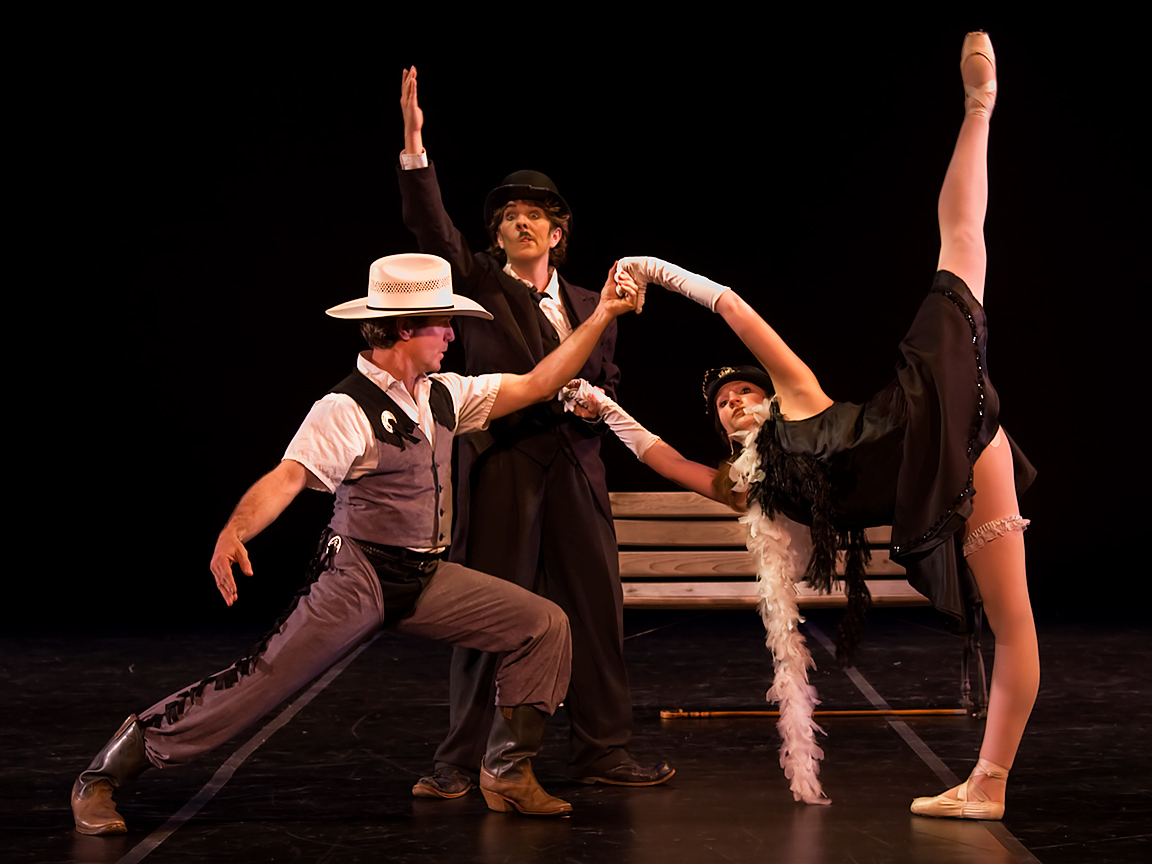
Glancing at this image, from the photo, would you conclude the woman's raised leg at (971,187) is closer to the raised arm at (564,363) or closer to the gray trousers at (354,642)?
the raised arm at (564,363)

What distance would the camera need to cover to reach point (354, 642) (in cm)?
251

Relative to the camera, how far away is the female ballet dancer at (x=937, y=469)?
7.86ft

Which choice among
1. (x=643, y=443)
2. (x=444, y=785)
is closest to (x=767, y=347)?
(x=643, y=443)

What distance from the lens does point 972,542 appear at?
249 centimetres

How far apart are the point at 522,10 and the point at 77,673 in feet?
12.4

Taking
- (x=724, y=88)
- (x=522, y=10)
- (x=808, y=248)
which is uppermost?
(x=522, y=10)

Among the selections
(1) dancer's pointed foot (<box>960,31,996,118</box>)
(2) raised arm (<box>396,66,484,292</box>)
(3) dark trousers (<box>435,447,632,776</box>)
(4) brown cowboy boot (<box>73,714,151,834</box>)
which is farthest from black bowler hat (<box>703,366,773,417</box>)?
(4) brown cowboy boot (<box>73,714,151,834</box>)

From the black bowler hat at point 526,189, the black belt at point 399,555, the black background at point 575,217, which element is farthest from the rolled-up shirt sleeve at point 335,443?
the black background at point 575,217

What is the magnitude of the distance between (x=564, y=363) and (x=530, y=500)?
A: 1.16ft

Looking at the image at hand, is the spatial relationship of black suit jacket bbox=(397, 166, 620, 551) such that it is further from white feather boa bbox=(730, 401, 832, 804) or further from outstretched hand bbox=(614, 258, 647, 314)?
white feather boa bbox=(730, 401, 832, 804)

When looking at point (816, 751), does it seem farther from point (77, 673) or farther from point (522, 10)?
point (522, 10)

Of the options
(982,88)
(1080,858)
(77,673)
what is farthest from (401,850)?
(77,673)

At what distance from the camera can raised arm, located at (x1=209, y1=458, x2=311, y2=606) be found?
2203 mm

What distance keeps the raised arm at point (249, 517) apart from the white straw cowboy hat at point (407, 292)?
16.3 inches
